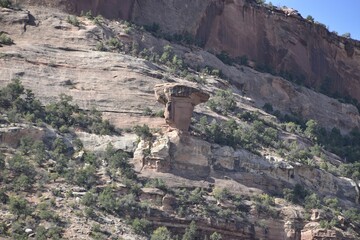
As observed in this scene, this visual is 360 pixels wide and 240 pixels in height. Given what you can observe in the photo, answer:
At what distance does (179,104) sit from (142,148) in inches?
138

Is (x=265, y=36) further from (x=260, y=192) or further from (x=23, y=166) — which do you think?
(x=23, y=166)

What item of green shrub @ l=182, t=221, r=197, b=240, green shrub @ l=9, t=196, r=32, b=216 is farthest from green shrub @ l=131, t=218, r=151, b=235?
green shrub @ l=9, t=196, r=32, b=216

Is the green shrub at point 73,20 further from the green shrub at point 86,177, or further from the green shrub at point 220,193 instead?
the green shrub at point 220,193

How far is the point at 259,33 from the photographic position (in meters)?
86.2

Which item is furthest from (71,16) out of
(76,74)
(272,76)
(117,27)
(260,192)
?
(260,192)

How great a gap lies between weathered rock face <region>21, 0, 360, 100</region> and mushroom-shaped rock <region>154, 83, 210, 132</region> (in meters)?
17.5

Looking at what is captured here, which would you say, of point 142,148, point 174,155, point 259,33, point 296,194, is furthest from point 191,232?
point 259,33

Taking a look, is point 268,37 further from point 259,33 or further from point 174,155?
point 174,155

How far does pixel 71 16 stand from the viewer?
245ft

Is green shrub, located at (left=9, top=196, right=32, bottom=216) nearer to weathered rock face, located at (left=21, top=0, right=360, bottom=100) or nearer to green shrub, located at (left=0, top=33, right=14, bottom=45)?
green shrub, located at (left=0, top=33, right=14, bottom=45)

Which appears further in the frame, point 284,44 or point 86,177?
point 284,44

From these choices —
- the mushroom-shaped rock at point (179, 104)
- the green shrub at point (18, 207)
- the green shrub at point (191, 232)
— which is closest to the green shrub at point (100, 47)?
the mushroom-shaped rock at point (179, 104)

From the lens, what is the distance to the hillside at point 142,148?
178ft

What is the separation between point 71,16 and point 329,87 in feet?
79.2
